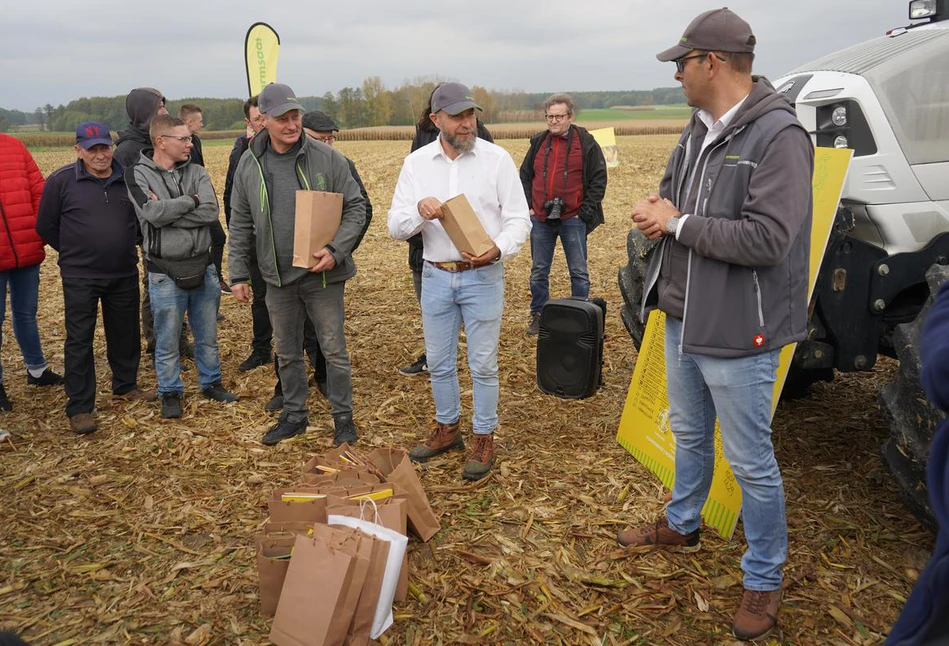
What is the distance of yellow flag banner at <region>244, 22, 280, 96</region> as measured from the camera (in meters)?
7.68

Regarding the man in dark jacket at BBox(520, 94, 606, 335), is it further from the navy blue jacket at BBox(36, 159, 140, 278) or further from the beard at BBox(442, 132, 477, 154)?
the navy blue jacket at BBox(36, 159, 140, 278)

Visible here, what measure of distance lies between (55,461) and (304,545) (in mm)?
2844

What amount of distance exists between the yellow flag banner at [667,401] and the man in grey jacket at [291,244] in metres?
1.93

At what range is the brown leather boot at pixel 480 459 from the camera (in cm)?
441

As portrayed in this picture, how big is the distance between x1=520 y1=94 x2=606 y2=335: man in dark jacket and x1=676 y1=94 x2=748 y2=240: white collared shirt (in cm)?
382

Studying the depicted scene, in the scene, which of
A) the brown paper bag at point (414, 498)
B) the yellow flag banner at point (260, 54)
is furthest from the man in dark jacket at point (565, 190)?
the brown paper bag at point (414, 498)

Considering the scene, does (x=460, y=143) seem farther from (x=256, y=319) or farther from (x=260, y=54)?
(x=260, y=54)

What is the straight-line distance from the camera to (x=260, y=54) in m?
7.78

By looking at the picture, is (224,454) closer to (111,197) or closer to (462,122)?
(111,197)

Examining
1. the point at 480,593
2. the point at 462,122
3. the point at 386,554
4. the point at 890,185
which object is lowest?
the point at 480,593

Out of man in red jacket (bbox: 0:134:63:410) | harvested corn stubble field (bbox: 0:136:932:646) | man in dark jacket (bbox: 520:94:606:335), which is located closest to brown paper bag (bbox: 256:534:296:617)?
harvested corn stubble field (bbox: 0:136:932:646)

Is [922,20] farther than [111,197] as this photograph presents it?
No

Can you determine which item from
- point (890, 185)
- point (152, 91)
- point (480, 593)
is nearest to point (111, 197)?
point (152, 91)

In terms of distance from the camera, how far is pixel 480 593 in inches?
134
